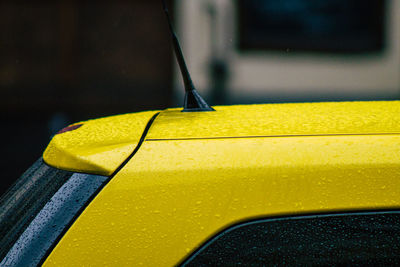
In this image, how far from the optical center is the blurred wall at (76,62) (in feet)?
23.7

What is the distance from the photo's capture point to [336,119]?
1098 mm

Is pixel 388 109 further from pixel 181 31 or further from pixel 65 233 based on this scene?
pixel 181 31

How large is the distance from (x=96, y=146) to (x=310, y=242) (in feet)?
1.52

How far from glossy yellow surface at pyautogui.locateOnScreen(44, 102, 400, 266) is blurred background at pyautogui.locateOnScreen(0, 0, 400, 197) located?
20.3ft

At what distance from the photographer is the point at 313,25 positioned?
24.1 ft

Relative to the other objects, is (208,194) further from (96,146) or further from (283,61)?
(283,61)

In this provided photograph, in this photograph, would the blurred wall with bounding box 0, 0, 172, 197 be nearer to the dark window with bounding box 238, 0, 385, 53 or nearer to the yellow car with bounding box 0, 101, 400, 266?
the dark window with bounding box 238, 0, 385, 53

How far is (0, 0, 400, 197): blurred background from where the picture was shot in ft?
23.6

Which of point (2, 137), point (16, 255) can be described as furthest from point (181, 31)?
point (16, 255)

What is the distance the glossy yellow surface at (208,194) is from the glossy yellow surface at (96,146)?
1.5 inches

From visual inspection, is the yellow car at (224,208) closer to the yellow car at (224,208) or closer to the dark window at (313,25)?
the yellow car at (224,208)

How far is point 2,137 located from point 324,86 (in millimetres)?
5039

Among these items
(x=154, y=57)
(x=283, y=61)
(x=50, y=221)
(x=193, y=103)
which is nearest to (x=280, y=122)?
(x=193, y=103)

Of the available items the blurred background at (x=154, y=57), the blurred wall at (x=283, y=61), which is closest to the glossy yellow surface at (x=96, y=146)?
the blurred wall at (x=283, y=61)
